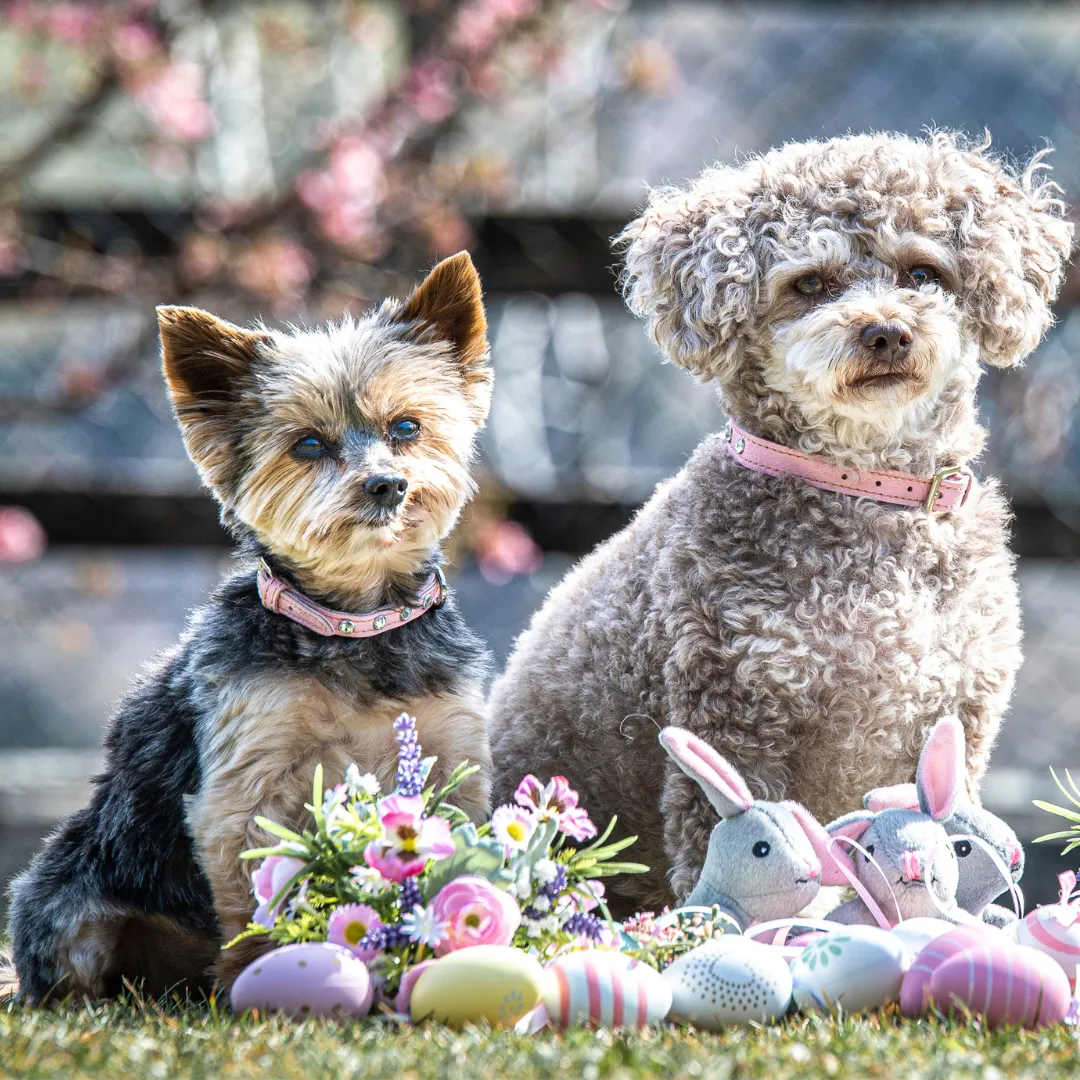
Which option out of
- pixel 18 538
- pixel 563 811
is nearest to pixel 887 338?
pixel 563 811

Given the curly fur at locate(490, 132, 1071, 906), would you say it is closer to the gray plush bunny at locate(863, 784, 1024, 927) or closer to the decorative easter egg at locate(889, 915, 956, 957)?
the gray plush bunny at locate(863, 784, 1024, 927)

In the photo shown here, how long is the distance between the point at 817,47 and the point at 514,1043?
250 inches

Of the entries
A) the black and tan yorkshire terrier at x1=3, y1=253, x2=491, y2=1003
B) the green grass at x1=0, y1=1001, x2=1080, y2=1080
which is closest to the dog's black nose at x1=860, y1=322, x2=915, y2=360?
the black and tan yorkshire terrier at x1=3, y1=253, x2=491, y2=1003

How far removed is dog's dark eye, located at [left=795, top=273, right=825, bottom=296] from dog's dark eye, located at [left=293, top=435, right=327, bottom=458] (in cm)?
113

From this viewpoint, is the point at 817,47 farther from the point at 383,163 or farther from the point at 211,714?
the point at 211,714

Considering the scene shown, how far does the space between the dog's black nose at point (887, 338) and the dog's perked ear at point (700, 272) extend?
0.33 meters

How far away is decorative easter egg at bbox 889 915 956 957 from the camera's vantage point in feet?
8.99

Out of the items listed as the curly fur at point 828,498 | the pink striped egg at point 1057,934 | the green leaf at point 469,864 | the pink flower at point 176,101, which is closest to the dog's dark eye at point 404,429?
the curly fur at point 828,498

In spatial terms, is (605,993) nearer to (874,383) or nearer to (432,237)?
(874,383)

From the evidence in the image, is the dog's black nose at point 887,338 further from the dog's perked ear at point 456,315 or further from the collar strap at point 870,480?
the dog's perked ear at point 456,315

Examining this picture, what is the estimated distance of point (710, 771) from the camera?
2.99 metres

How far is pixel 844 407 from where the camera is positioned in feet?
10.8

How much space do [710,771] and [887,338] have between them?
989mm

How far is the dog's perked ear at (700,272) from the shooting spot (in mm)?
3379
